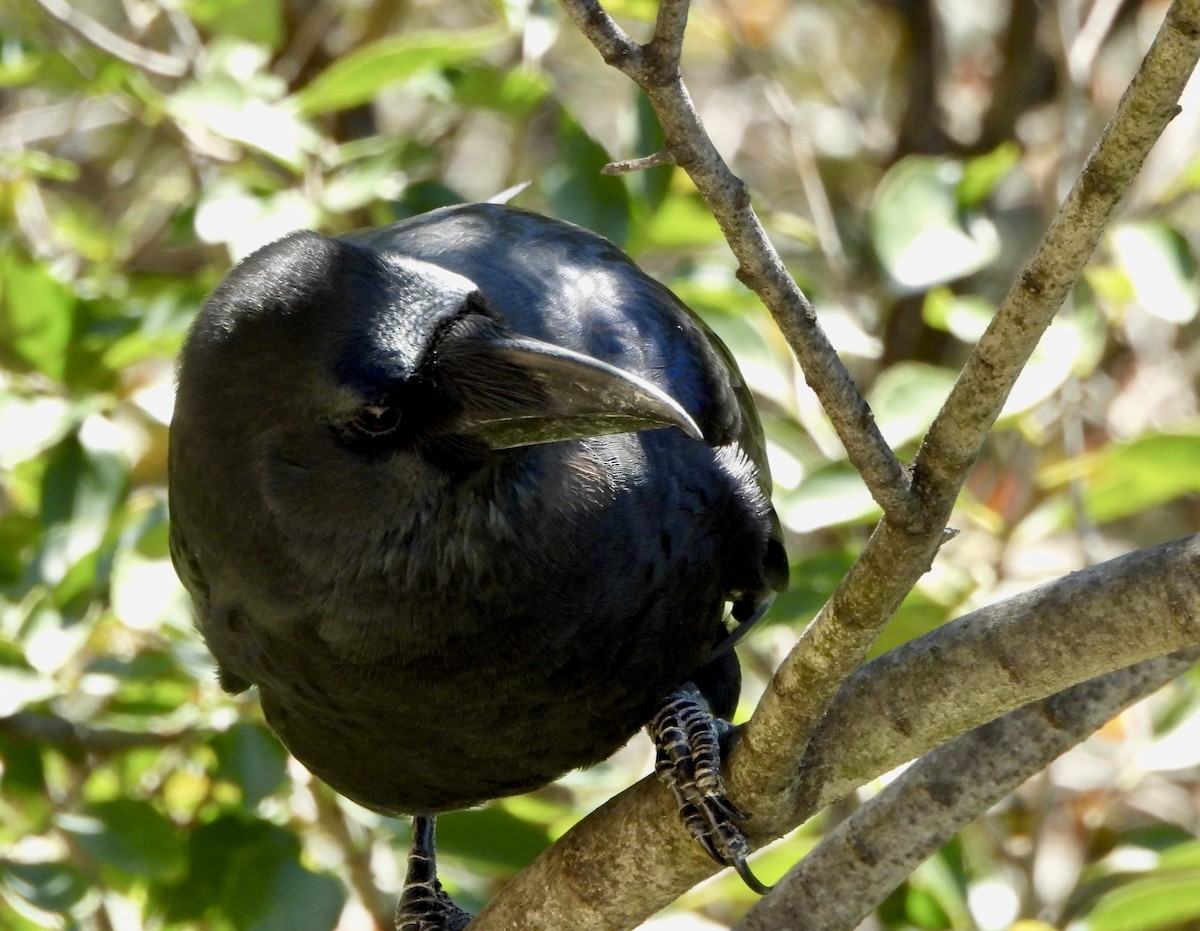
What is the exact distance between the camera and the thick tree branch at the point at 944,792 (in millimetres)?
2256

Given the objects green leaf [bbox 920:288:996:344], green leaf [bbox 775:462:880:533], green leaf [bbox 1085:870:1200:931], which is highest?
green leaf [bbox 920:288:996:344]

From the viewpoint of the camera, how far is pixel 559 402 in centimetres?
197

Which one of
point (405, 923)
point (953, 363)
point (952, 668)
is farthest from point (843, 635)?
point (953, 363)

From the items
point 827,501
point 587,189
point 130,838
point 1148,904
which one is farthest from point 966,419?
point 130,838

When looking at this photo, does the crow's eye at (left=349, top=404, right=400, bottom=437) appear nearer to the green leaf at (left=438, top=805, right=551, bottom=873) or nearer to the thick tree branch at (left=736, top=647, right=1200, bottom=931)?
the thick tree branch at (left=736, top=647, right=1200, bottom=931)

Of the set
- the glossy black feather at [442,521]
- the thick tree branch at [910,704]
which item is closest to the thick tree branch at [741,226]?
the thick tree branch at [910,704]

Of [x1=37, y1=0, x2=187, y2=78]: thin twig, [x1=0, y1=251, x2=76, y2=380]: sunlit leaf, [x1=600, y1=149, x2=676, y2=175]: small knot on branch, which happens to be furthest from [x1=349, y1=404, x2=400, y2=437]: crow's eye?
[x1=37, y1=0, x2=187, y2=78]: thin twig

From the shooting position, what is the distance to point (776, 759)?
199cm

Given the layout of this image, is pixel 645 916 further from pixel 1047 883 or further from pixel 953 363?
pixel 953 363

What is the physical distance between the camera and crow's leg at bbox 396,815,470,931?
9.87ft

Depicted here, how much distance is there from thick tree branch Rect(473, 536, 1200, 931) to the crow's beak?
0.41 metres

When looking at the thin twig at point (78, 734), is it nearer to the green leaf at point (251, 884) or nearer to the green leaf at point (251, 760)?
A: the green leaf at point (251, 760)

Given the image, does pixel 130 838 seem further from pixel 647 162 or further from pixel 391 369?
pixel 647 162

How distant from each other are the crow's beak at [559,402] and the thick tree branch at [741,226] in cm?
29
